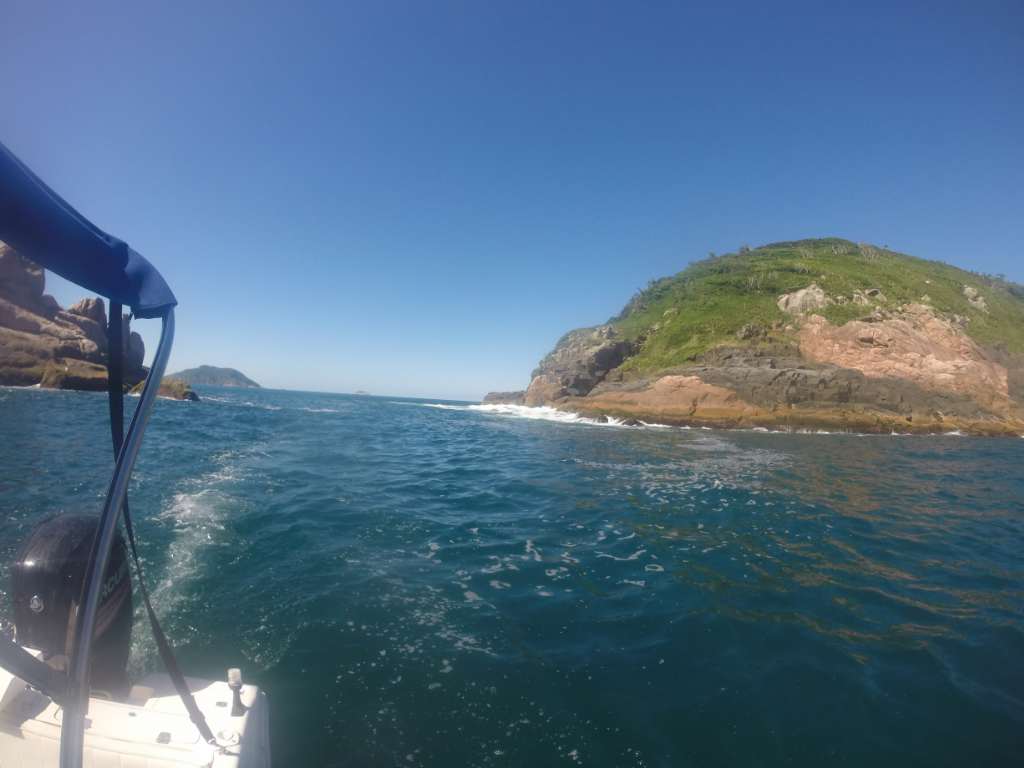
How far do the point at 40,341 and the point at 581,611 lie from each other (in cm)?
5421

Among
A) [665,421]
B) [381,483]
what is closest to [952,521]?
[381,483]

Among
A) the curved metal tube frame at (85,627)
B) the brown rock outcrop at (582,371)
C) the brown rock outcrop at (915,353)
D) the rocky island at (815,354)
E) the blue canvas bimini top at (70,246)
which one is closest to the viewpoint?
the curved metal tube frame at (85,627)

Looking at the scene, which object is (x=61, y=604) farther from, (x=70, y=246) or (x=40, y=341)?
(x=40, y=341)

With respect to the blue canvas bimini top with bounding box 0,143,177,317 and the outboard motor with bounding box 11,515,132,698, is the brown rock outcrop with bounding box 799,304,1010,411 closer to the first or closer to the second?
the blue canvas bimini top with bounding box 0,143,177,317

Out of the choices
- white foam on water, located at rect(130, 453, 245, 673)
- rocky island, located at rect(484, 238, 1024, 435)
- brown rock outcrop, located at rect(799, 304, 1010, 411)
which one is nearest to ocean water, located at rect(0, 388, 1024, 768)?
white foam on water, located at rect(130, 453, 245, 673)

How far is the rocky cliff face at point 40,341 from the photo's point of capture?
115 ft

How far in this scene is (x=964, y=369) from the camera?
32.4 meters

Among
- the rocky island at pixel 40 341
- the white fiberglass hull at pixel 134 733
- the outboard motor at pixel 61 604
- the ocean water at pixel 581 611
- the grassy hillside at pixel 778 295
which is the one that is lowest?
the ocean water at pixel 581 611

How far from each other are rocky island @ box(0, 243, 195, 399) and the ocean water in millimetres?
36470

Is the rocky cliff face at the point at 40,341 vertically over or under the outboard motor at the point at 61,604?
over

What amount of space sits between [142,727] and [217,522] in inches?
216

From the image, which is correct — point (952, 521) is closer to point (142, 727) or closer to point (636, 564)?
point (636, 564)

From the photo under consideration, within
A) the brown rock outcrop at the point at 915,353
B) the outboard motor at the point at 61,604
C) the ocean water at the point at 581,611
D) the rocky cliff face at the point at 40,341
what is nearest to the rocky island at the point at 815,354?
the brown rock outcrop at the point at 915,353

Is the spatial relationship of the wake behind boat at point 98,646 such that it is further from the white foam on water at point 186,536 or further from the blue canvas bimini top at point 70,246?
the white foam on water at point 186,536
